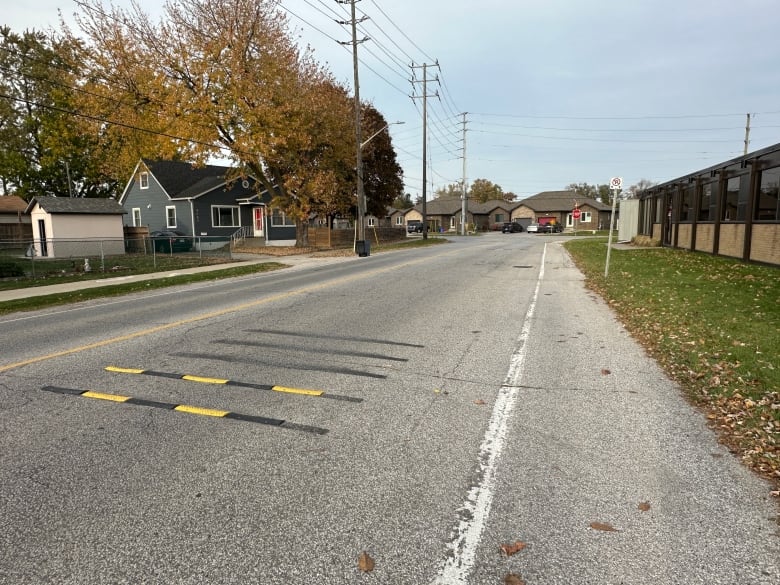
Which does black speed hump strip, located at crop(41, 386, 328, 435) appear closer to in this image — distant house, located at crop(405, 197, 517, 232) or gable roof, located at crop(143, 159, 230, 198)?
gable roof, located at crop(143, 159, 230, 198)

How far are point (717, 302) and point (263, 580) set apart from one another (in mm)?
10351

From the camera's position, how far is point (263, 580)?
2.50 meters

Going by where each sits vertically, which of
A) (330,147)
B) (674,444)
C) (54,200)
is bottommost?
(674,444)

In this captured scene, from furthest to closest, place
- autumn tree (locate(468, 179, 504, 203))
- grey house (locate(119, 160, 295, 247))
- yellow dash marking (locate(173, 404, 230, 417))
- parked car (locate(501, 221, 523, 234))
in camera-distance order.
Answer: autumn tree (locate(468, 179, 504, 203)) < parked car (locate(501, 221, 523, 234)) < grey house (locate(119, 160, 295, 247)) < yellow dash marking (locate(173, 404, 230, 417))

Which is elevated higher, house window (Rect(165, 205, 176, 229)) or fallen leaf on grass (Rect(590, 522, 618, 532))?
house window (Rect(165, 205, 176, 229))

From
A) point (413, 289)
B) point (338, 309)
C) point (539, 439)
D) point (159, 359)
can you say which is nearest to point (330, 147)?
point (413, 289)

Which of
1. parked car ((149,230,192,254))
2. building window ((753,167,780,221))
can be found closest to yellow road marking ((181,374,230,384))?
building window ((753,167,780,221))

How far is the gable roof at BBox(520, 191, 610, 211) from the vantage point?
78062 millimetres

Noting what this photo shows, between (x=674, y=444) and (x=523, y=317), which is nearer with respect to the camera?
(x=674, y=444)

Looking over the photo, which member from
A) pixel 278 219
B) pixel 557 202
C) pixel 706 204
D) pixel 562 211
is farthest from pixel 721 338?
pixel 557 202

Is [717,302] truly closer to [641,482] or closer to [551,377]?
[551,377]

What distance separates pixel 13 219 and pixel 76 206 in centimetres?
2245

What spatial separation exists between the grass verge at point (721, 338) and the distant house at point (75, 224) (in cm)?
2587

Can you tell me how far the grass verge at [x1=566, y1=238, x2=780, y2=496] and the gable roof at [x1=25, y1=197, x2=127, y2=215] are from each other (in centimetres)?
2774
